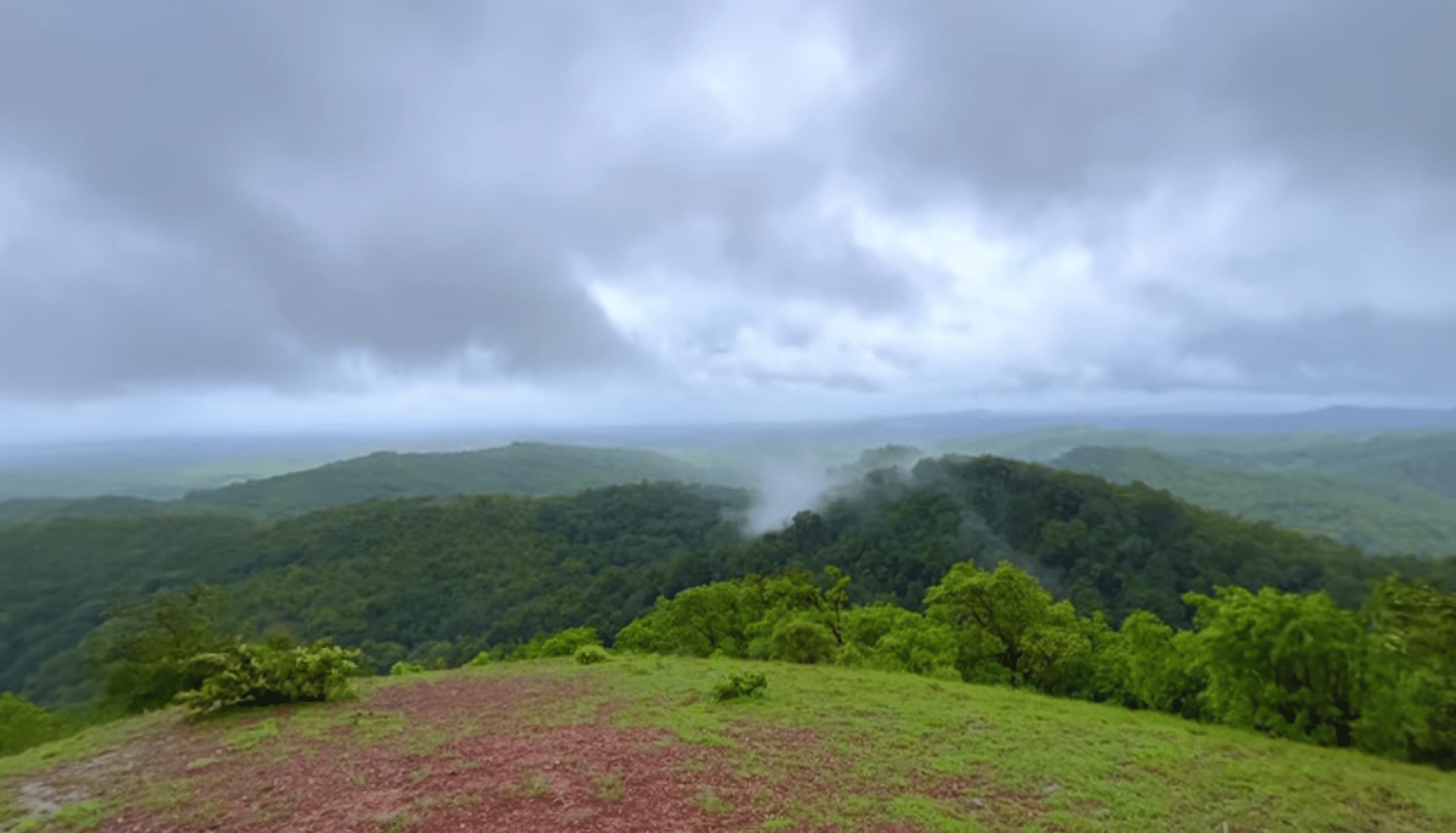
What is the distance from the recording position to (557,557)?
345 ft

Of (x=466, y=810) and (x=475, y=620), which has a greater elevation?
(x=466, y=810)

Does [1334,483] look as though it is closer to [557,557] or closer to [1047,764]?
[557,557]

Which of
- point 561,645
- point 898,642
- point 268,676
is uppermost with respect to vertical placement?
point 268,676

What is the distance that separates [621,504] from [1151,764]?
11866 cm

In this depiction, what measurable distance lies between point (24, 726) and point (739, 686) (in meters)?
21.1

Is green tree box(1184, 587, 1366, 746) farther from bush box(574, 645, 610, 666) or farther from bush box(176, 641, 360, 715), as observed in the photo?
bush box(176, 641, 360, 715)

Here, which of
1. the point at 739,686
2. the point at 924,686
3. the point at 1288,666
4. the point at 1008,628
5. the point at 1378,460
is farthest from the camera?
the point at 1378,460

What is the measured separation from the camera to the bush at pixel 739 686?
50.2 feet

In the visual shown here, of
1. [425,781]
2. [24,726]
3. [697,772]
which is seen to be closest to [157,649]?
[24,726]

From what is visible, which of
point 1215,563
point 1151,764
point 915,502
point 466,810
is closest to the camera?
point 466,810

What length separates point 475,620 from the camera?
82.9 meters

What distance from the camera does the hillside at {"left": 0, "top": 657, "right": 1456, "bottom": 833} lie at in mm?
9148

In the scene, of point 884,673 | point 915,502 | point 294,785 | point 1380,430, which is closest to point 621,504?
point 915,502

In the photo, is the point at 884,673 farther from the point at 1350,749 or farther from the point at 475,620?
the point at 475,620
